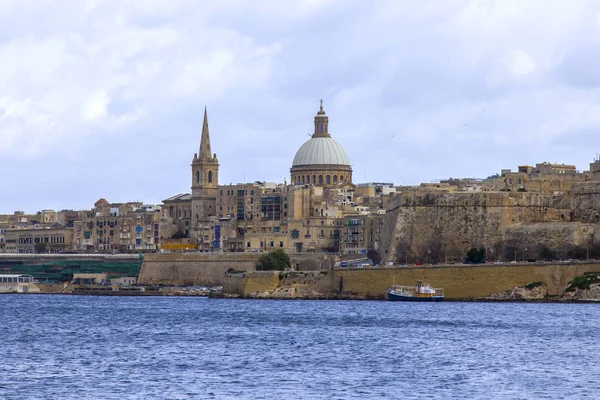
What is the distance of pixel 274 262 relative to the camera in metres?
81.0

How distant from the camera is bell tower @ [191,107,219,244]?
347 feet

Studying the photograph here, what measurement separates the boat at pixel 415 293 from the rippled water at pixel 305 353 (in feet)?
21.3

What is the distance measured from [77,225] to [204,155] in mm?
11644

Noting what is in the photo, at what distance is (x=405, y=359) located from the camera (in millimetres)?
38500

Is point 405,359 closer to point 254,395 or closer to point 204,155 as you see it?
point 254,395

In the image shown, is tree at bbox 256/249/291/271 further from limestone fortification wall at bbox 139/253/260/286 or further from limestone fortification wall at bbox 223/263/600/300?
limestone fortification wall at bbox 139/253/260/286

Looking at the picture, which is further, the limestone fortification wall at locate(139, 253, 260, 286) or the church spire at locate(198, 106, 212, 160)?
the church spire at locate(198, 106, 212, 160)

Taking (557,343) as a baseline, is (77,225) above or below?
above

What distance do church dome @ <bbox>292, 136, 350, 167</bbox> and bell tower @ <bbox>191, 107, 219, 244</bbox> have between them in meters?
7.03

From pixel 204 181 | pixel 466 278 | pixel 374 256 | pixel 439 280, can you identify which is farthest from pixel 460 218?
pixel 204 181

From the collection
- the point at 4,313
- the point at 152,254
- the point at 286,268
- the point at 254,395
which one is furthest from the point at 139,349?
the point at 152,254

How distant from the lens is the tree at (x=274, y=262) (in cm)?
8100

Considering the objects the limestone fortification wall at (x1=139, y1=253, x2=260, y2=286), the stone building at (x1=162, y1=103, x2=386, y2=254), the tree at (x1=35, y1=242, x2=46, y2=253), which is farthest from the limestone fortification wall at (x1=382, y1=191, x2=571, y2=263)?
the tree at (x1=35, y1=242, x2=46, y2=253)

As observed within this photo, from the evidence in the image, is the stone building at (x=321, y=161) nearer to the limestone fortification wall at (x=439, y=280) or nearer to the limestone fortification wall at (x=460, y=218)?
the limestone fortification wall at (x=460, y=218)
